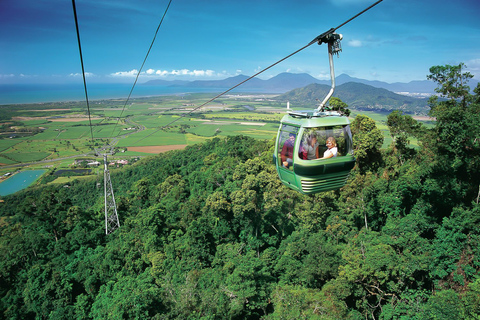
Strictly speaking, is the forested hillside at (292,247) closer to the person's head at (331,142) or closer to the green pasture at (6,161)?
the person's head at (331,142)

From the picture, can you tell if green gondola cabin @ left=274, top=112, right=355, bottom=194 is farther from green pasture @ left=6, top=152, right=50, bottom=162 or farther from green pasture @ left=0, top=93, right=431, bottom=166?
green pasture @ left=6, top=152, right=50, bottom=162

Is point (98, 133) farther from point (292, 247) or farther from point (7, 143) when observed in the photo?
point (292, 247)

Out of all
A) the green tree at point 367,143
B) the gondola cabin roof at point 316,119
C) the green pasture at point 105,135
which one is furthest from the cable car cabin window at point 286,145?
the green pasture at point 105,135

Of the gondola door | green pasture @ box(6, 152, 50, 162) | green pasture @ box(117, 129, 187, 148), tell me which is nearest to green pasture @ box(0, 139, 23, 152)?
green pasture @ box(6, 152, 50, 162)

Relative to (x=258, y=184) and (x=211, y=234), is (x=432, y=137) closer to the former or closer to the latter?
(x=258, y=184)

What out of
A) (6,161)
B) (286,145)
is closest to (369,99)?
(286,145)

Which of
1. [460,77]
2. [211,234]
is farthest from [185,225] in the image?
[460,77]
